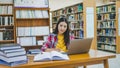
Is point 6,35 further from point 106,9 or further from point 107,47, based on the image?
point 106,9

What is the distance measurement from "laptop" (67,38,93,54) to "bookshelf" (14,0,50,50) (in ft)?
8.92

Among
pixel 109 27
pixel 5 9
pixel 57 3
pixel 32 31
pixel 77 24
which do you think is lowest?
pixel 32 31

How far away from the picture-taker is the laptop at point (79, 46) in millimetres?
2260

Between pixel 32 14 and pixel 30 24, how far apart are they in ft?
0.84

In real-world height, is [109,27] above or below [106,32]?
above

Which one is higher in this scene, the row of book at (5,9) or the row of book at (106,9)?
the row of book at (106,9)

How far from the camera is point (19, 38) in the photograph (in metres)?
5.03

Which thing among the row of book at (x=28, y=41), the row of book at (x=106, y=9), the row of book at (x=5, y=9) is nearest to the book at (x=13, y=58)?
the row of book at (x=28, y=41)

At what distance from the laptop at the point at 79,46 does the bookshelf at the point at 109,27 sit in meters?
5.52

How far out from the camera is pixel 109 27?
8172 mm

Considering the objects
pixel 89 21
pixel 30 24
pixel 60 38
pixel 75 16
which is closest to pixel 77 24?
pixel 75 16

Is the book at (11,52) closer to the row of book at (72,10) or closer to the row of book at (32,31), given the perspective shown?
the row of book at (32,31)

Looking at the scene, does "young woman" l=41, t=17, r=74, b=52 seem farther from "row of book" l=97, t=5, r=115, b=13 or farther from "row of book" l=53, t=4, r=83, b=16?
"row of book" l=97, t=5, r=115, b=13

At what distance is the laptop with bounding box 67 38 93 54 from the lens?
2260 millimetres
